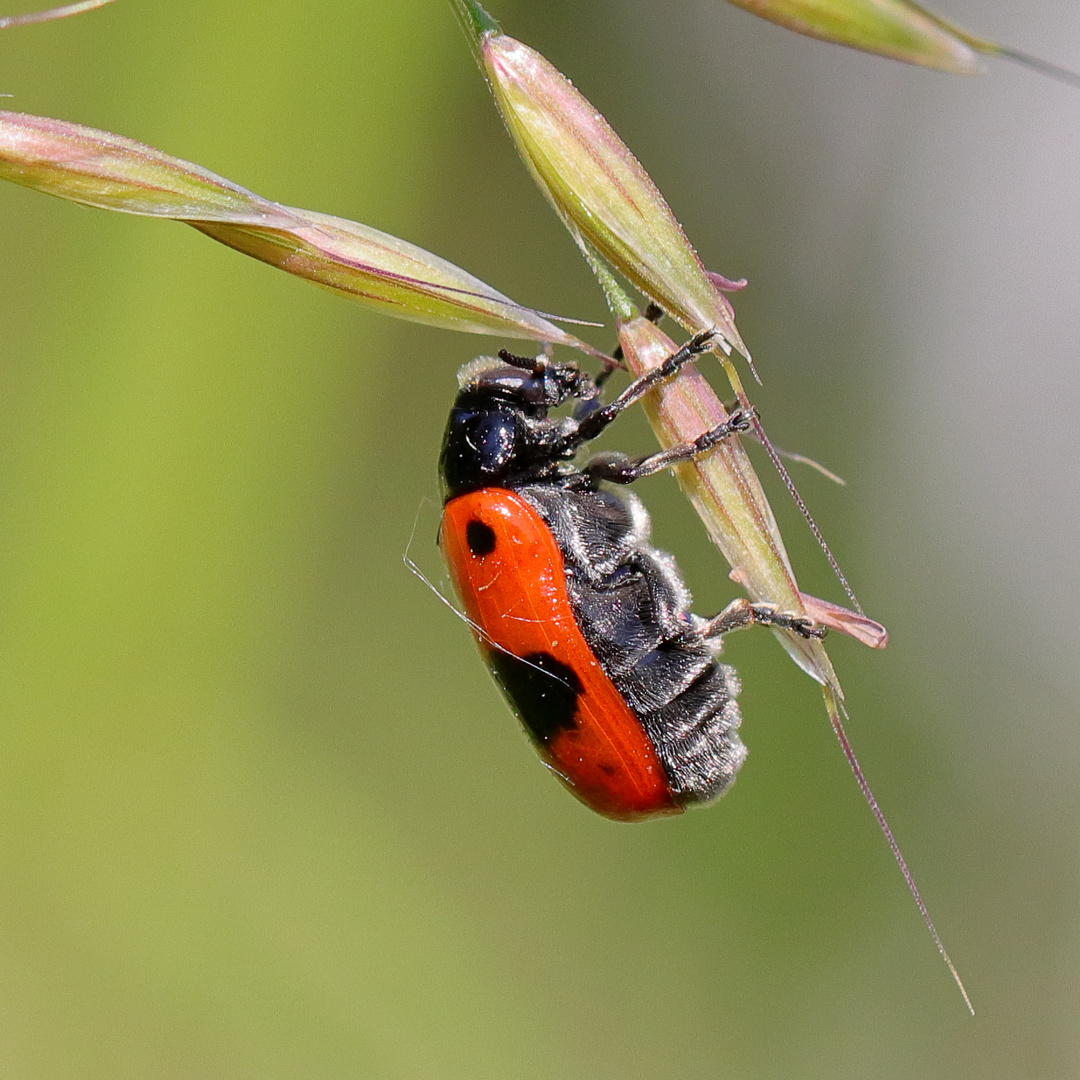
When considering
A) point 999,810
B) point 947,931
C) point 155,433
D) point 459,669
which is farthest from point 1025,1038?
point 155,433

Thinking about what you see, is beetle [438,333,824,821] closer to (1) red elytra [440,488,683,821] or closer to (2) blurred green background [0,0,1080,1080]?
(1) red elytra [440,488,683,821]

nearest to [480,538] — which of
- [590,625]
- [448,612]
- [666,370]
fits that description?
[590,625]

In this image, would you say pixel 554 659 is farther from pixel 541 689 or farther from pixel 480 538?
pixel 480 538

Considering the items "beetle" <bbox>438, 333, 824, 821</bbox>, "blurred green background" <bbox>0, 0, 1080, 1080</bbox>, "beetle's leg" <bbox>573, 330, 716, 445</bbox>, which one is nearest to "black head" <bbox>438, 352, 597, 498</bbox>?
"beetle" <bbox>438, 333, 824, 821</bbox>

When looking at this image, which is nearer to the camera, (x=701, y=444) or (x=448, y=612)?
(x=701, y=444)

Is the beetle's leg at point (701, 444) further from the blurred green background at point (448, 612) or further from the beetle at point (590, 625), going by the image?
the blurred green background at point (448, 612)

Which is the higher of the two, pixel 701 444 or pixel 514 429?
pixel 701 444

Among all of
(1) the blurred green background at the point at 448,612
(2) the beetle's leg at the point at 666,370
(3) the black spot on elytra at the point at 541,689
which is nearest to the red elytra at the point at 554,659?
(3) the black spot on elytra at the point at 541,689
